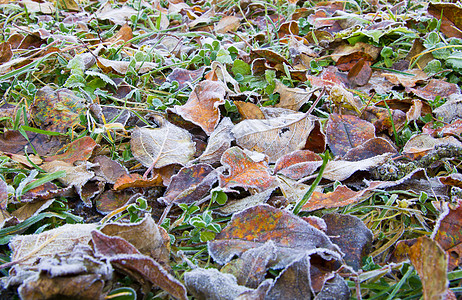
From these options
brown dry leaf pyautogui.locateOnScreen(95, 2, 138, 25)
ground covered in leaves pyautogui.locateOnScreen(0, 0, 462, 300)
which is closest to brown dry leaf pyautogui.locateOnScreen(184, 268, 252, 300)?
ground covered in leaves pyautogui.locateOnScreen(0, 0, 462, 300)

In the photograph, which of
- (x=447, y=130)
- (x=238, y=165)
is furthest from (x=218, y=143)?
(x=447, y=130)

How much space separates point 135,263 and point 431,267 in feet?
2.26

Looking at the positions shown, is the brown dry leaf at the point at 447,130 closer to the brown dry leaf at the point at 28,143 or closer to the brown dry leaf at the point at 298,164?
the brown dry leaf at the point at 298,164

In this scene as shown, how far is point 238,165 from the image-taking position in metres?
1.19

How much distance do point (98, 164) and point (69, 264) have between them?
0.60 m

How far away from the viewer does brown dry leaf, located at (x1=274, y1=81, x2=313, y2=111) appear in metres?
1.58

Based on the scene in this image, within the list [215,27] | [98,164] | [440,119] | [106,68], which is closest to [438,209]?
[440,119]

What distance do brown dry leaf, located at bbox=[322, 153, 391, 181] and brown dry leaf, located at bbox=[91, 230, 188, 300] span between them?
26.1 inches

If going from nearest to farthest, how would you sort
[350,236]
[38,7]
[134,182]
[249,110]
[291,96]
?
[350,236] → [134,182] → [249,110] → [291,96] → [38,7]

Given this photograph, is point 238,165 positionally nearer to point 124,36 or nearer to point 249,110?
point 249,110

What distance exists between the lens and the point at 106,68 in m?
1.84

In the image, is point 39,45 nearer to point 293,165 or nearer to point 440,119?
point 293,165

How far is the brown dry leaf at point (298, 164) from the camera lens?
1.24 meters

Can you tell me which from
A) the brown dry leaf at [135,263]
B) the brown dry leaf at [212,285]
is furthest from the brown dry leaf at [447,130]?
the brown dry leaf at [135,263]
